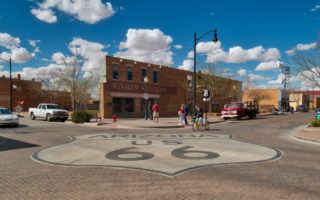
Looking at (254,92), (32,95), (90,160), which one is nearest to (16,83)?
(32,95)

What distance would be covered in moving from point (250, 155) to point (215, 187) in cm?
463

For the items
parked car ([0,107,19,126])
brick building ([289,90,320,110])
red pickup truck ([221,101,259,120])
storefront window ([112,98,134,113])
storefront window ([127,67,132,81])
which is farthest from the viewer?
brick building ([289,90,320,110])

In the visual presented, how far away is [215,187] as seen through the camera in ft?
22.7

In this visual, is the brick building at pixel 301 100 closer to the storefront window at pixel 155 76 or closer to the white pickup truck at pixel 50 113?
the storefront window at pixel 155 76

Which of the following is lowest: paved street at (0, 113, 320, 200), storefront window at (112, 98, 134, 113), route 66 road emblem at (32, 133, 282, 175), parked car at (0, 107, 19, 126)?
paved street at (0, 113, 320, 200)

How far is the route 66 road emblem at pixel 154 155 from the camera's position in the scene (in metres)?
9.39

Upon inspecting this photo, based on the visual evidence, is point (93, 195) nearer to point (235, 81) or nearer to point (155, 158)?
point (155, 158)

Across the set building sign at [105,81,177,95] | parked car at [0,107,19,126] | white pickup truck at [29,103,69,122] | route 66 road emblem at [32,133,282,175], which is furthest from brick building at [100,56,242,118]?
route 66 road emblem at [32,133,282,175]

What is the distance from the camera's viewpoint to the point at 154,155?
10.9m

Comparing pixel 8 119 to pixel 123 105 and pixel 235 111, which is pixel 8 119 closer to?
pixel 123 105

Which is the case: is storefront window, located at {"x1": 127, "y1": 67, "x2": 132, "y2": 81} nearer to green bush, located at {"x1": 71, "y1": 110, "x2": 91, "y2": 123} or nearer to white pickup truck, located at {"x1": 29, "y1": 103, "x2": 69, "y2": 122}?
white pickup truck, located at {"x1": 29, "y1": 103, "x2": 69, "y2": 122}

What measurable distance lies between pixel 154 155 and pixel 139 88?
88.7ft

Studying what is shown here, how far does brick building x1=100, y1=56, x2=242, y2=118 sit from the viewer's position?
33750 mm

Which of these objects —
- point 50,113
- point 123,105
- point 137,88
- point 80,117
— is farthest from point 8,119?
point 137,88
